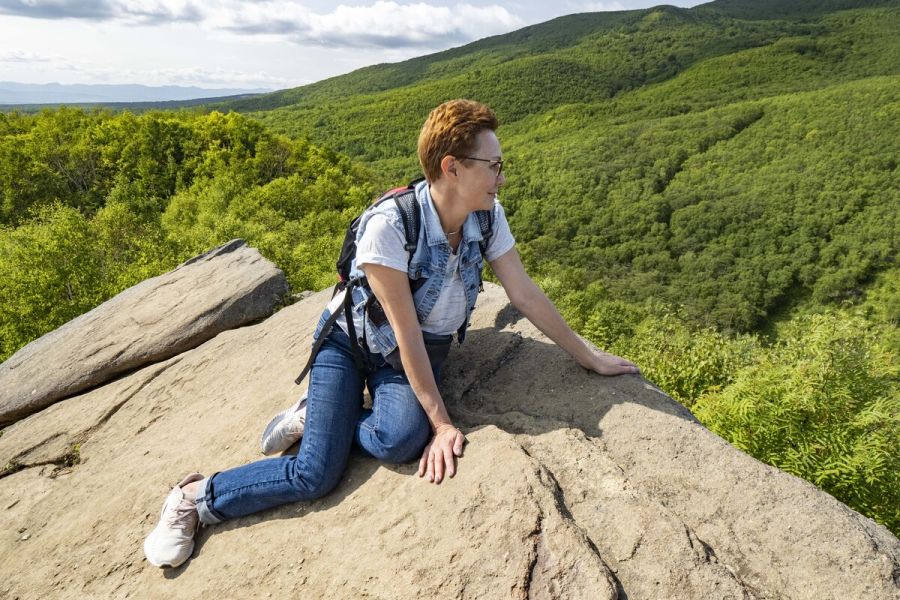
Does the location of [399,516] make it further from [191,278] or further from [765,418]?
[191,278]

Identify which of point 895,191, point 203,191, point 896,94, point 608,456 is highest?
point 608,456

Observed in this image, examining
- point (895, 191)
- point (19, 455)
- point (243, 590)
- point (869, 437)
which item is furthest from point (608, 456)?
point (895, 191)

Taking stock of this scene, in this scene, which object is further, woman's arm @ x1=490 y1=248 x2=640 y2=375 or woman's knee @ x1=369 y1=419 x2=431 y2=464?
woman's arm @ x1=490 y1=248 x2=640 y2=375

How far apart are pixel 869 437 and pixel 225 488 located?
4999mm

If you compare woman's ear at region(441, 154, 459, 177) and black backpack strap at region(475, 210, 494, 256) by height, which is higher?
woman's ear at region(441, 154, 459, 177)

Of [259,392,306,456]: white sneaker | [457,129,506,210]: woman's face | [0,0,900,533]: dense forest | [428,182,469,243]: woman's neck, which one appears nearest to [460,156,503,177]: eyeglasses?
[457,129,506,210]: woman's face

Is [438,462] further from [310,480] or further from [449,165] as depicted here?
[449,165]

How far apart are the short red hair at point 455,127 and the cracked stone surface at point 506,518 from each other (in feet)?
5.59

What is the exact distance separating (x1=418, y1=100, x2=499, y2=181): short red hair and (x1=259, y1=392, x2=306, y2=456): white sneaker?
190 centimetres

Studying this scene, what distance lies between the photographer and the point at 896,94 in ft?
327

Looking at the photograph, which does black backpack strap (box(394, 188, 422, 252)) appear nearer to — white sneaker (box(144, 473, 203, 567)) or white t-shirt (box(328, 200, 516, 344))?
white t-shirt (box(328, 200, 516, 344))

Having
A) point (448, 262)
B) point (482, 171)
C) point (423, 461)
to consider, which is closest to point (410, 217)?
point (448, 262)

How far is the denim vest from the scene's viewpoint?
3.48 metres

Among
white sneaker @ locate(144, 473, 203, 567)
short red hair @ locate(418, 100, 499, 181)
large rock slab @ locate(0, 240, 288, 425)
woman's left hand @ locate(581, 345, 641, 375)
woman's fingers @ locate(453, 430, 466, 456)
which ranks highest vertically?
short red hair @ locate(418, 100, 499, 181)
